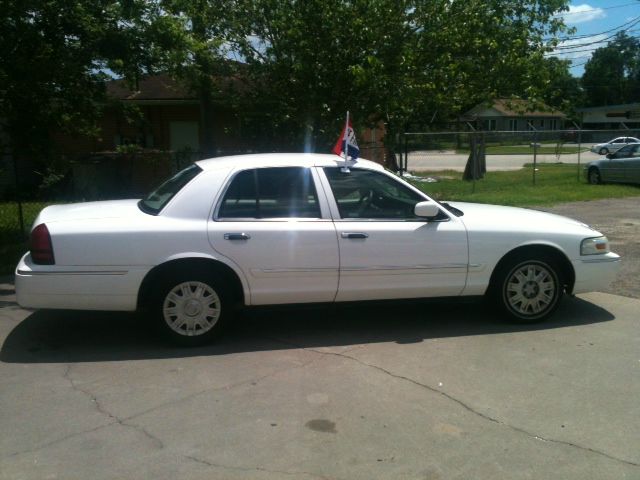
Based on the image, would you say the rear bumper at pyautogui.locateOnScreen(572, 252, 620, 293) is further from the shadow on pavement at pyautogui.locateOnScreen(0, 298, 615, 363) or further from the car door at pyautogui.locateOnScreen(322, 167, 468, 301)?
the car door at pyautogui.locateOnScreen(322, 167, 468, 301)

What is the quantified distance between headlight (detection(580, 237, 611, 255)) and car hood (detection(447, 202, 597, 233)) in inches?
4.7

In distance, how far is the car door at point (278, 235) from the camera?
Result: 17.2 feet

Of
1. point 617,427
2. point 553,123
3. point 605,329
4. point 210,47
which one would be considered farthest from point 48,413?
point 553,123

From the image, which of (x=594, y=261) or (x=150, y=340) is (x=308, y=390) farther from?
(x=594, y=261)

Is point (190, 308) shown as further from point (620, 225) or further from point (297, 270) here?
point (620, 225)

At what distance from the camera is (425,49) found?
11.1 m

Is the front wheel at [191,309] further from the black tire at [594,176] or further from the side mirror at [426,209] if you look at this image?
the black tire at [594,176]

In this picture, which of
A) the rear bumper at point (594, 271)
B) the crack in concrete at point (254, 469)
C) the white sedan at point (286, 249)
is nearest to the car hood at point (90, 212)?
the white sedan at point (286, 249)

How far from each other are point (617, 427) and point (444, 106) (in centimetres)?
884

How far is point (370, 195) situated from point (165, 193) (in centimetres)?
185

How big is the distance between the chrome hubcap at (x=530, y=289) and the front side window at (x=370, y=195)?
44.9 inches

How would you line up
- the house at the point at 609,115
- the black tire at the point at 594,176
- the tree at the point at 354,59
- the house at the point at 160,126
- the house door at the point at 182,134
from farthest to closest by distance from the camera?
the house at the point at 609,115, the black tire at the point at 594,176, the house door at the point at 182,134, the house at the point at 160,126, the tree at the point at 354,59

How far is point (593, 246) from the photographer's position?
5.95m

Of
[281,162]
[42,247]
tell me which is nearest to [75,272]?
[42,247]
